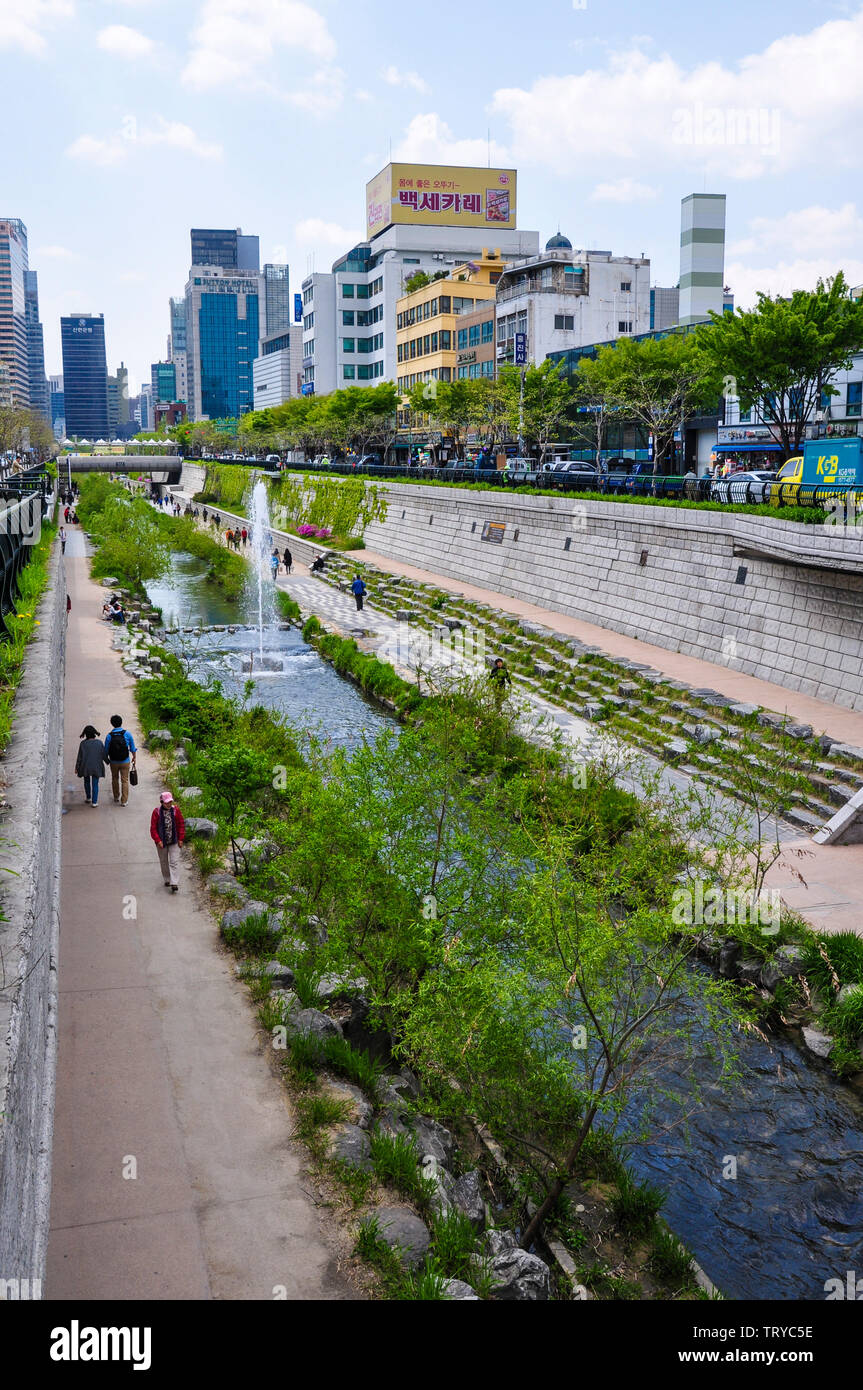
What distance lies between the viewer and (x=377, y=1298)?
7.04 meters

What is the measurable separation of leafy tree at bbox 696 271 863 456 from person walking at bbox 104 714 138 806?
80.4ft

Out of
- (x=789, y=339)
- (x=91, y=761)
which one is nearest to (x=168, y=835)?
(x=91, y=761)

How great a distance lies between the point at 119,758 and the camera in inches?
701

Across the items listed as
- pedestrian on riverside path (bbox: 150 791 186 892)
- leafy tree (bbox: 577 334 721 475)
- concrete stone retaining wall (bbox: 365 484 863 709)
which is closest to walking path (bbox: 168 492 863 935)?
concrete stone retaining wall (bbox: 365 484 863 709)

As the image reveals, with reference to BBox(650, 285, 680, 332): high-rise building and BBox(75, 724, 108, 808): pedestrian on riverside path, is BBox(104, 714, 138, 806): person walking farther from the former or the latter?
BBox(650, 285, 680, 332): high-rise building

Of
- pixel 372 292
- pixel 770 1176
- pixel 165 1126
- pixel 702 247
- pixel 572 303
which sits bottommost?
pixel 770 1176

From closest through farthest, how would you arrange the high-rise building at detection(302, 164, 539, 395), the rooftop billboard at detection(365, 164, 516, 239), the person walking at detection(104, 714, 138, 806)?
the person walking at detection(104, 714, 138, 806) → the high-rise building at detection(302, 164, 539, 395) → the rooftop billboard at detection(365, 164, 516, 239)

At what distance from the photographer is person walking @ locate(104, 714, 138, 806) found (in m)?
17.7

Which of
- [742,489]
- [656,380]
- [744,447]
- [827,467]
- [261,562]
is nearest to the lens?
[827,467]

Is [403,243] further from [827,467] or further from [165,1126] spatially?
[165,1126]

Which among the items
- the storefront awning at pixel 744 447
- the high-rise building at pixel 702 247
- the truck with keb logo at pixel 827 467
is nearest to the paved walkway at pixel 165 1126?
the truck with keb logo at pixel 827 467

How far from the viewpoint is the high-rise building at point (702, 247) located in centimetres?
8494

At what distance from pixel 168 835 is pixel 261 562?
149 feet
